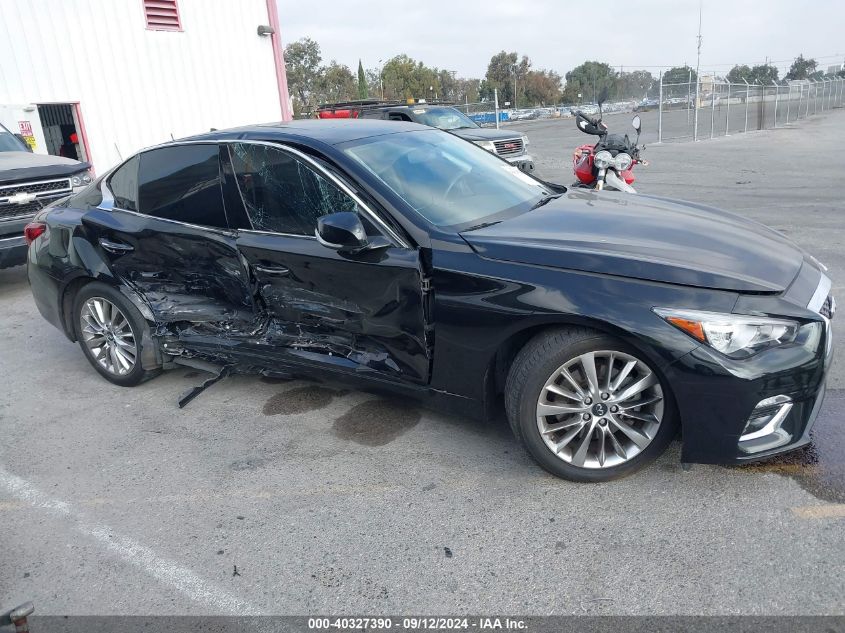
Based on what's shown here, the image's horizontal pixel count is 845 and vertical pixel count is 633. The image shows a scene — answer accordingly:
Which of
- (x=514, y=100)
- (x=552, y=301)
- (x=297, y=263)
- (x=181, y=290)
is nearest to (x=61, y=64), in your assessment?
(x=181, y=290)

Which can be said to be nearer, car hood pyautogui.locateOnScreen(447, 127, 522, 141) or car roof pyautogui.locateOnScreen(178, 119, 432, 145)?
car roof pyautogui.locateOnScreen(178, 119, 432, 145)

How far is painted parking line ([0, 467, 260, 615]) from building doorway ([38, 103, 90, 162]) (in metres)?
12.0

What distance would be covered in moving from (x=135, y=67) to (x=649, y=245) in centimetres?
1389

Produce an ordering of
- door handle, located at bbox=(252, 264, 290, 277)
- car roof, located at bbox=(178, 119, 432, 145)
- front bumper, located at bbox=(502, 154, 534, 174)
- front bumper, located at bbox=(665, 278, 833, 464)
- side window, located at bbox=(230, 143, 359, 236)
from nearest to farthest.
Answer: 1. front bumper, located at bbox=(665, 278, 833, 464)
2. side window, located at bbox=(230, 143, 359, 236)
3. door handle, located at bbox=(252, 264, 290, 277)
4. car roof, located at bbox=(178, 119, 432, 145)
5. front bumper, located at bbox=(502, 154, 534, 174)

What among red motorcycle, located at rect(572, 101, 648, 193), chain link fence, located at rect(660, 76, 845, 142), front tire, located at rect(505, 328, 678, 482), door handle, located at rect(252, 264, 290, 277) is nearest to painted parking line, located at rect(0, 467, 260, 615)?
front tire, located at rect(505, 328, 678, 482)

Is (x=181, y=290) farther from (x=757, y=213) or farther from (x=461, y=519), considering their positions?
(x=757, y=213)

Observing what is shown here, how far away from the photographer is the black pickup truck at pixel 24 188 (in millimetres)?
7090

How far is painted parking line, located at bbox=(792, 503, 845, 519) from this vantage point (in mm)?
2777

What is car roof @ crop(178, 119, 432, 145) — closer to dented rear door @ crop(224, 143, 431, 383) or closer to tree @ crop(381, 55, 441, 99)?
dented rear door @ crop(224, 143, 431, 383)

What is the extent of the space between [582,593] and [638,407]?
87cm

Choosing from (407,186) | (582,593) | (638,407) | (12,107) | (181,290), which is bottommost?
(582,593)

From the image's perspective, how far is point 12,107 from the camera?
12117 mm

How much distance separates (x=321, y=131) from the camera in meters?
3.97

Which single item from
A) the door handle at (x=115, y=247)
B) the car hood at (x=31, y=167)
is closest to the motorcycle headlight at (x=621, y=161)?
the door handle at (x=115, y=247)
